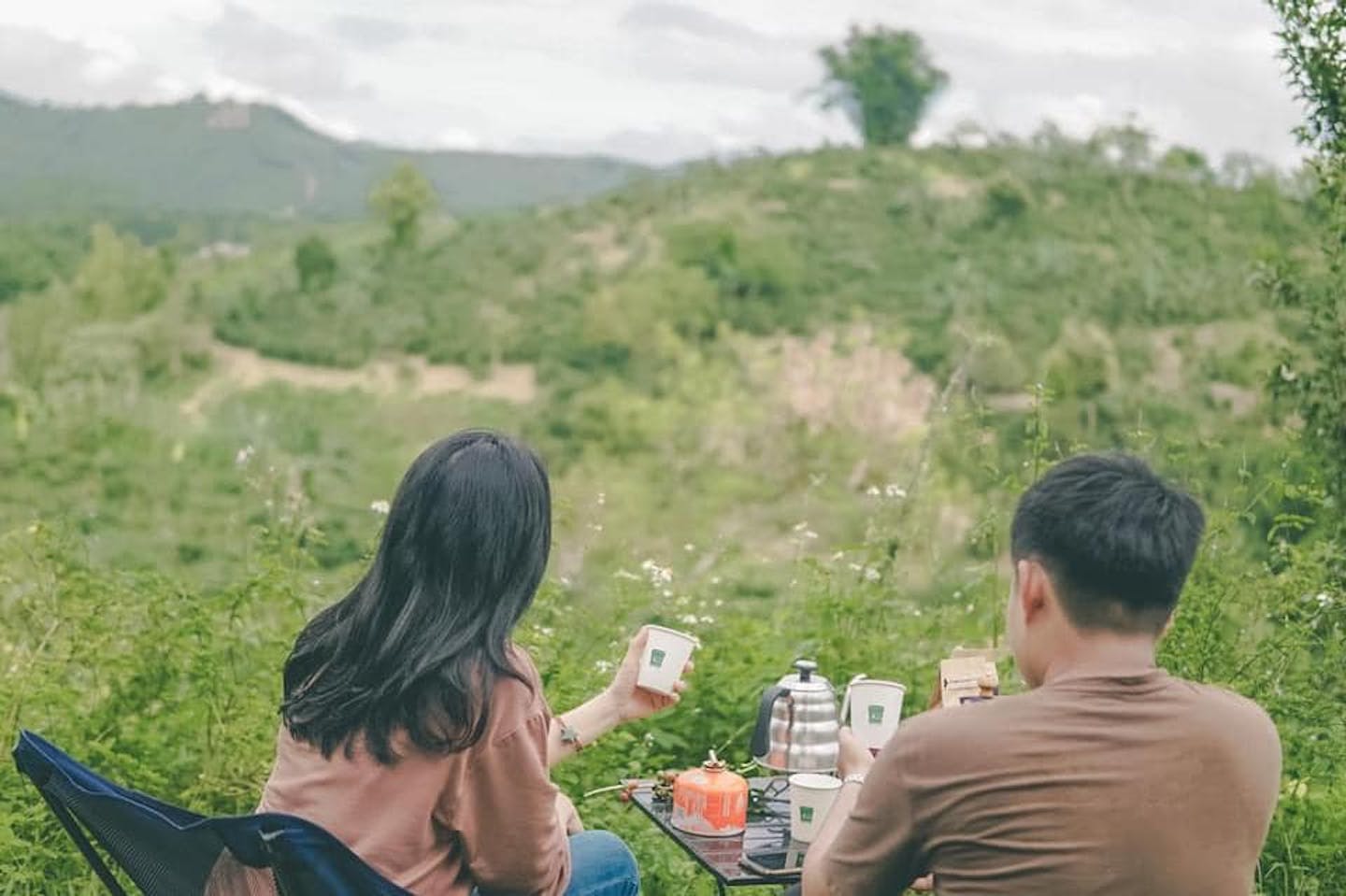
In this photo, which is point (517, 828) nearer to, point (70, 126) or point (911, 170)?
point (911, 170)

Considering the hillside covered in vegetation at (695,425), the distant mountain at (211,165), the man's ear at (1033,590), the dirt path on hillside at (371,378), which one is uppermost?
the distant mountain at (211,165)

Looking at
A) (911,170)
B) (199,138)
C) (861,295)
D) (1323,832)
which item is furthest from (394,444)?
(199,138)

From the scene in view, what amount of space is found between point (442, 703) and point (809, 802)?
1.96 ft

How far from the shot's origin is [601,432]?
63.4ft

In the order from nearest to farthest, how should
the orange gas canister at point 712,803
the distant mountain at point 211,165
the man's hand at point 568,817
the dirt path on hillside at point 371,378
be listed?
the orange gas canister at point 712,803 < the man's hand at point 568,817 < the dirt path on hillside at point 371,378 < the distant mountain at point 211,165

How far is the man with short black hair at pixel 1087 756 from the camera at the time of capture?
1699 mm

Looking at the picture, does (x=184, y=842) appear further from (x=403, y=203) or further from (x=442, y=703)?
(x=403, y=203)

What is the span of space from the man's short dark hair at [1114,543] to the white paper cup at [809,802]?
0.62 meters

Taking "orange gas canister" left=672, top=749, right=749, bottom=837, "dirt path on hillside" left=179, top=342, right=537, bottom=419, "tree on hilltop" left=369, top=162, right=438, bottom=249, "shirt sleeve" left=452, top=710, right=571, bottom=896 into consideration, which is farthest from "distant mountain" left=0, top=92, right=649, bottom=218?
"shirt sleeve" left=452, top=710, right=571, bottom=896

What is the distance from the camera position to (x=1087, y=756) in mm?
1696

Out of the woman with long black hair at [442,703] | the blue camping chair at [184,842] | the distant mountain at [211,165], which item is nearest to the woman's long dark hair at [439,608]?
the woman with long black hair at [442,703]

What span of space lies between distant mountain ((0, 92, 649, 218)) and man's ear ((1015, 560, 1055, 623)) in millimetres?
42348

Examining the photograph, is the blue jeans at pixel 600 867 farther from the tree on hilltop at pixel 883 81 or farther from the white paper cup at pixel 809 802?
the tree on hilltop at pixel 883 81

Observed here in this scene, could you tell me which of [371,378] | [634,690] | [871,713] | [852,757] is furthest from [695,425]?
[852,757]
